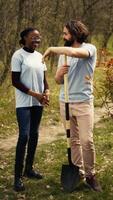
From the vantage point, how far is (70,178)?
723cm

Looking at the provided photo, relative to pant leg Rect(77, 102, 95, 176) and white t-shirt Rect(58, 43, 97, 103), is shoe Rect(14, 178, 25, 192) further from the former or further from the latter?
white t-shirt Rect(58, 43, 97, 103)

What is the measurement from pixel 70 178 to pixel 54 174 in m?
0.96

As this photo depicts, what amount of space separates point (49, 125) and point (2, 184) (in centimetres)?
499

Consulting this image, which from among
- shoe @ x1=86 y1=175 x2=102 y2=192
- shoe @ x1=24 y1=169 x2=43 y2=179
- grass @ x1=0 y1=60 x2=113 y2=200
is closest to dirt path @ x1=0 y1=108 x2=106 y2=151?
grass @ x1=0 y1=60 x2=113 y2=200

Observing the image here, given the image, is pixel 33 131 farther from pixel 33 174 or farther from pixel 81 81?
pixel 81 81

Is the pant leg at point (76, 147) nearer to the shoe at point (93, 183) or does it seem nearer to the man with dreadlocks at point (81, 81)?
the man with dreadlocks at point (81, 81)

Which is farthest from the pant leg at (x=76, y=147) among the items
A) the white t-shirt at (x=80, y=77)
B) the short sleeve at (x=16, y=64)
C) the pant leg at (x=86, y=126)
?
the short sleeve at (x=16, y=64)

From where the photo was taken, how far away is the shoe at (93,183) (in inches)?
283

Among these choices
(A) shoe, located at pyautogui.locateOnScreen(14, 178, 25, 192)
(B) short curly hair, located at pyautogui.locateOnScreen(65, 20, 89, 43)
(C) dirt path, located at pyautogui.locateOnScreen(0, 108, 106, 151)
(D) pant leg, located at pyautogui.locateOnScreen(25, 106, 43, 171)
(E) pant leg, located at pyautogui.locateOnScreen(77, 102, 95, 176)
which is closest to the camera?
(B) short curly hair, located at pyautogui.locateOnScreen(65, 20, 89, 43)

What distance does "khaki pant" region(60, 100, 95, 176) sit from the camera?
6941mm

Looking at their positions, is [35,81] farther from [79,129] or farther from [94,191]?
[94,191]

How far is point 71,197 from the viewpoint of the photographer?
23.3 feet

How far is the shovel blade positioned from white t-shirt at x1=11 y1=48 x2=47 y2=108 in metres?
1.00

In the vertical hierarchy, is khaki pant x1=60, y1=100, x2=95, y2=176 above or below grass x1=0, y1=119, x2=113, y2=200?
above
